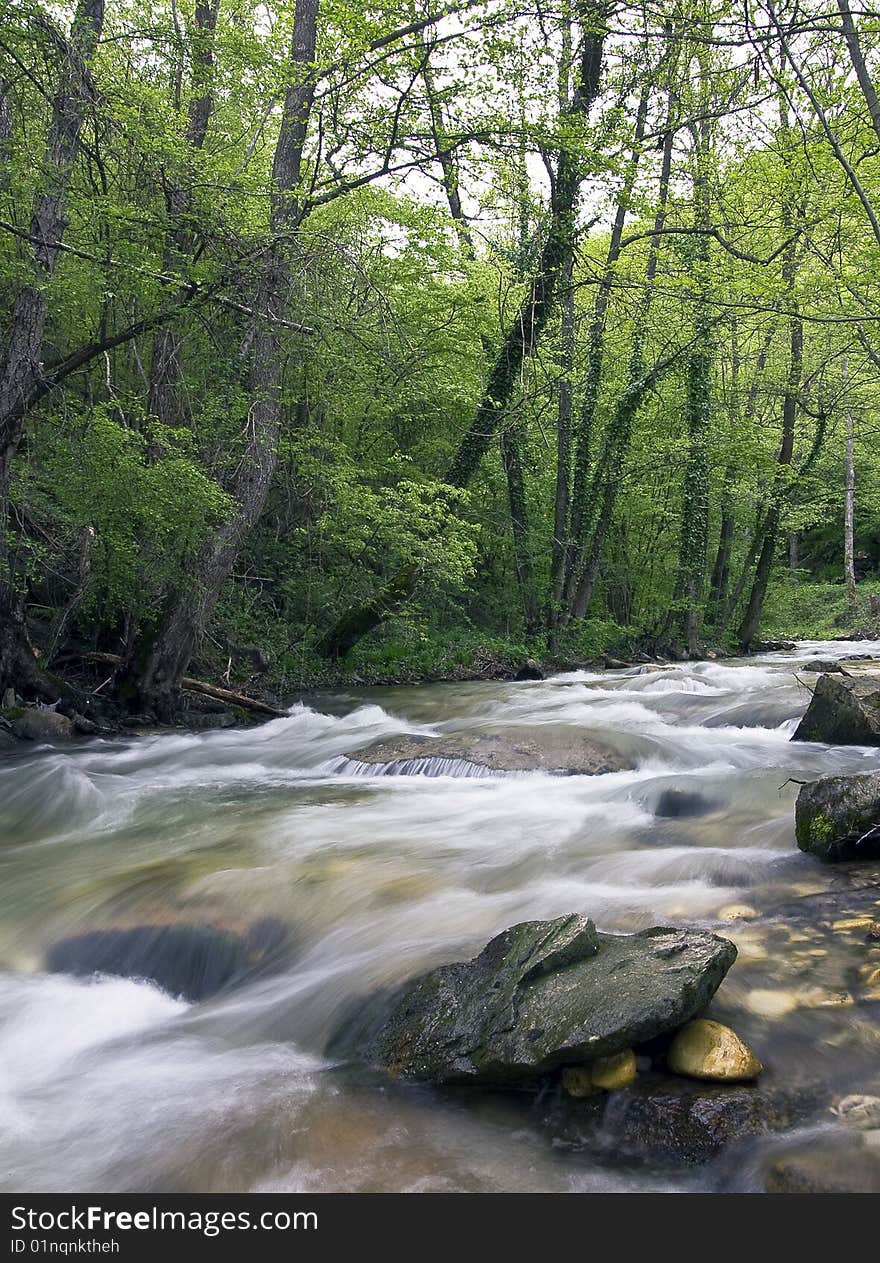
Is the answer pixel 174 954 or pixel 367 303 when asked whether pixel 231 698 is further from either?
pixel 174 954

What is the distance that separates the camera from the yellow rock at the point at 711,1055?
323cm

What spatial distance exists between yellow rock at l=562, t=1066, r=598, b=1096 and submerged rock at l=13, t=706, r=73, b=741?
27.8 feet

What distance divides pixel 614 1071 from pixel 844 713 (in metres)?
6.33

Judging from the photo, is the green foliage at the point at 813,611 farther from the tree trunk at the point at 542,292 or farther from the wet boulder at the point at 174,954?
the wet boulder at the point at 174,954

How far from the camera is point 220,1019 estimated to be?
4469mm

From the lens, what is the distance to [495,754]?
9.12m

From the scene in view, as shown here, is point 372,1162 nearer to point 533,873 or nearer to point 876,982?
point 876,982

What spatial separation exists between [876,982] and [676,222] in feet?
49.2

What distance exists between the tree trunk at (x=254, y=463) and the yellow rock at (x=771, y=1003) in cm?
767

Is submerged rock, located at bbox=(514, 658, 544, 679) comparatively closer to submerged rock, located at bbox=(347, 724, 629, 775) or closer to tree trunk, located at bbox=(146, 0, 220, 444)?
submerged rock, located at bbox=(347, 724, 629, 775)

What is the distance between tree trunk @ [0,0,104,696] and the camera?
25.4 feet

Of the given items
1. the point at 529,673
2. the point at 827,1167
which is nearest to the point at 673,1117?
the point at 827,1167
